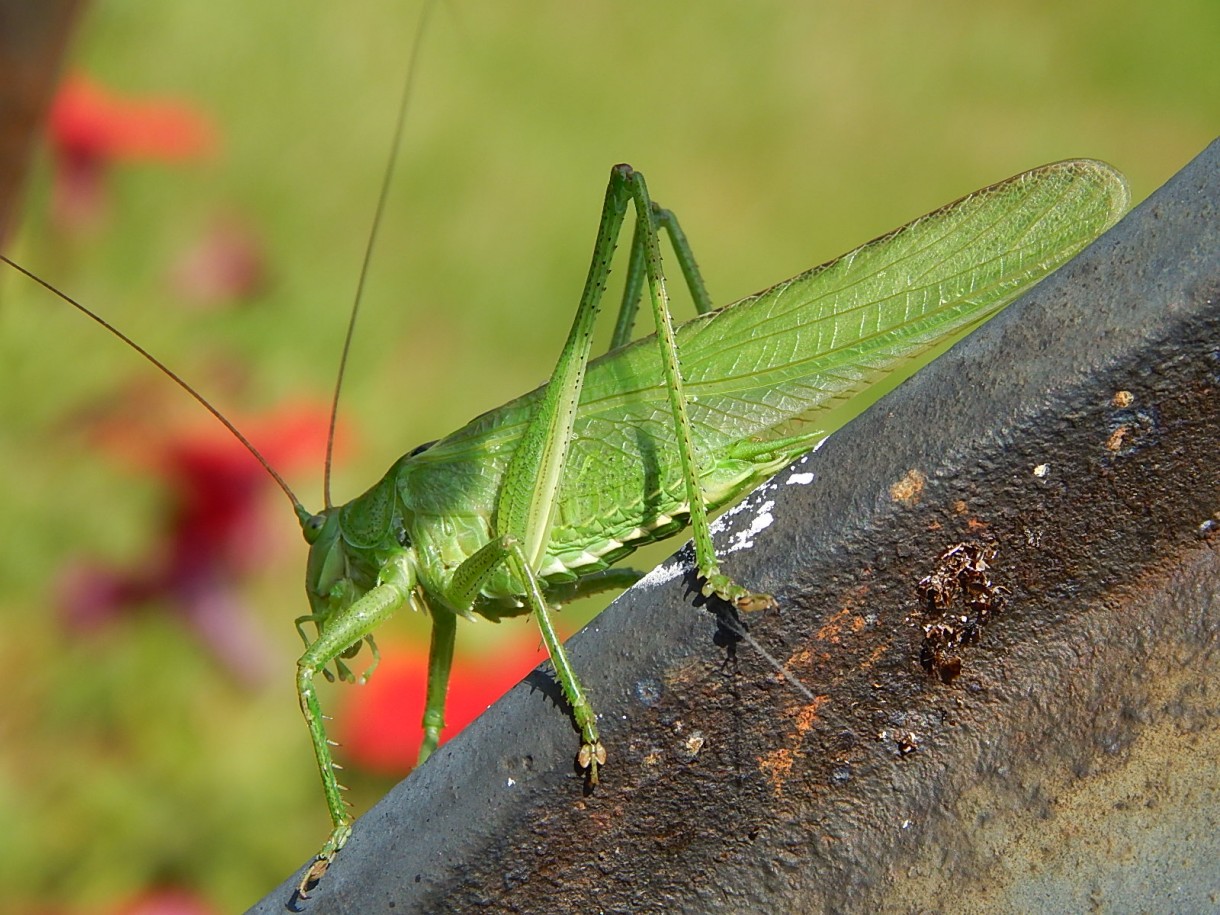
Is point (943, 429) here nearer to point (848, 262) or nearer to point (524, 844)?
point (524, 844)

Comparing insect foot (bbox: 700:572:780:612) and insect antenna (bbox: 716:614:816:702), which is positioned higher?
insect foot (bbox: 700:572:780:612)

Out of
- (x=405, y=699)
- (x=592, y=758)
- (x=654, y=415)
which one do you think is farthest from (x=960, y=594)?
(x=405, y=699)

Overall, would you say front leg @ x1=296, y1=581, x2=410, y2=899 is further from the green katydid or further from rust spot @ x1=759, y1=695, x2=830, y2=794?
rust spot @ x1=759, y1=695, x2=830, y2=794

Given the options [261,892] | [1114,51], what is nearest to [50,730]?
Answer: [261,892]

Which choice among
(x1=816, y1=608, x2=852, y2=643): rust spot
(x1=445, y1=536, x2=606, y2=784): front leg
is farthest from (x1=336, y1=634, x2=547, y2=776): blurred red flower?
(x1=816, y1=608, x2=852, y2=643): rust spot

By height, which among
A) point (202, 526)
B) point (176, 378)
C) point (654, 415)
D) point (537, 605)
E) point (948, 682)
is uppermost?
point (202, 526)

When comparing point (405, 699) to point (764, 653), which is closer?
point (764, 653)

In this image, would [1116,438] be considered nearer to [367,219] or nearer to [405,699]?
[405,699]
